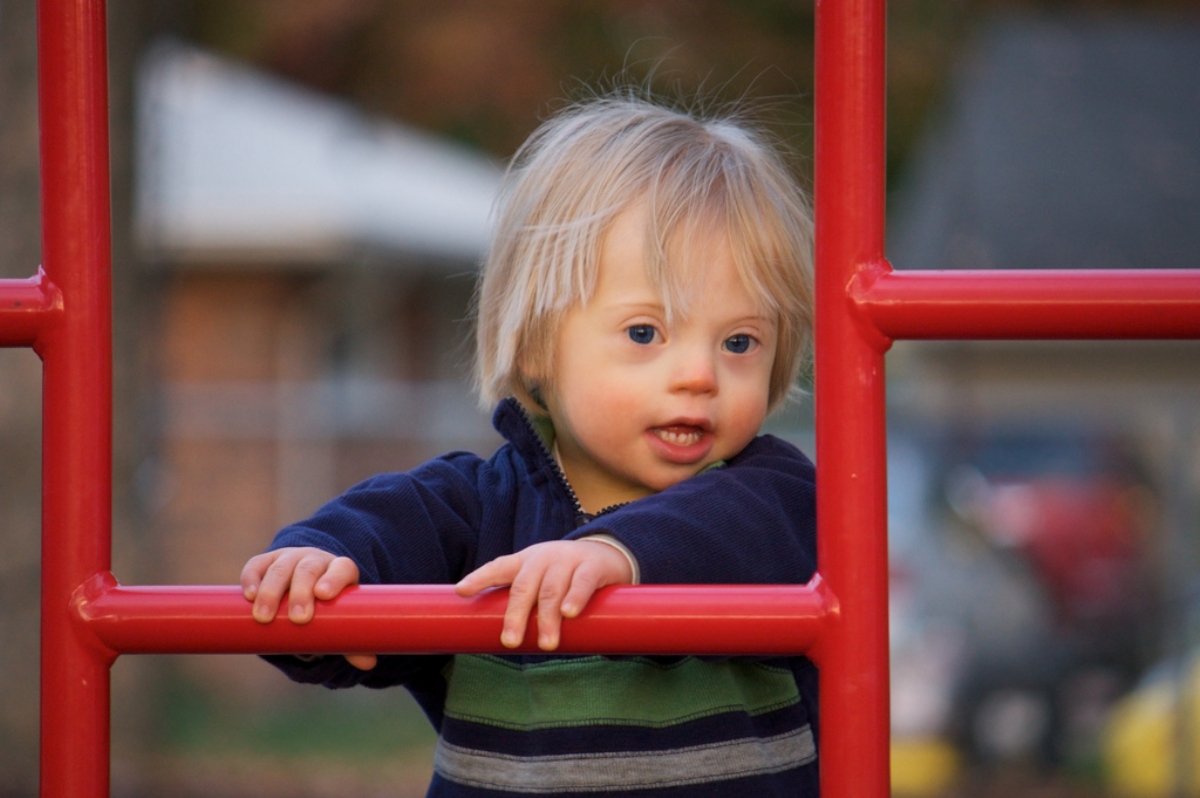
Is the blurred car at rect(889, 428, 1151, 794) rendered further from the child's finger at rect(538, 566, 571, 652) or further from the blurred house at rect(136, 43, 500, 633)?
the child's finger at rect(538, 566, 571, 652)

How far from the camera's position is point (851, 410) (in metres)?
1.10

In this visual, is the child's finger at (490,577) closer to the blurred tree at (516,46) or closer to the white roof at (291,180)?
the white roof at (291,180)

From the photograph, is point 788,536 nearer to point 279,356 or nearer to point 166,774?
point 166,774

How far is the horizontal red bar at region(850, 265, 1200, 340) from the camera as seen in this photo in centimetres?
108

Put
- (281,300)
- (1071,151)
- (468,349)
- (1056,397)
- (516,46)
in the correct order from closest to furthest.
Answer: (1056,397) < (281,300) < (468,349) < (1071,151) < (516,46)

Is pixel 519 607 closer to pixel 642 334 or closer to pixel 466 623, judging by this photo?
pixel 466 623

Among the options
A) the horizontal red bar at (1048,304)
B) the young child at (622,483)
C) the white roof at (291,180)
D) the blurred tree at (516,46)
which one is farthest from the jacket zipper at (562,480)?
the blurred tree at (516,46)

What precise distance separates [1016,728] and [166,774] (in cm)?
277

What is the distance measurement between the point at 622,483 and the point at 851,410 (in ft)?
1.13

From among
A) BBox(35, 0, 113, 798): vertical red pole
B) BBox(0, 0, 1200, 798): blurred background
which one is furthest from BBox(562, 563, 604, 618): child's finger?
BBox(0, 0, 1200, 798): blurred background

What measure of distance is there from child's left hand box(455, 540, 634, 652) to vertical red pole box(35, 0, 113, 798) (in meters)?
0.33

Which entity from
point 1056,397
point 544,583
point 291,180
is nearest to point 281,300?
point 291,180

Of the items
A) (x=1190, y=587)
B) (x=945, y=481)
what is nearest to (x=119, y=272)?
(x=945, y=481)

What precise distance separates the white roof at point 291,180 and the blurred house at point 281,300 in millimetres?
16
